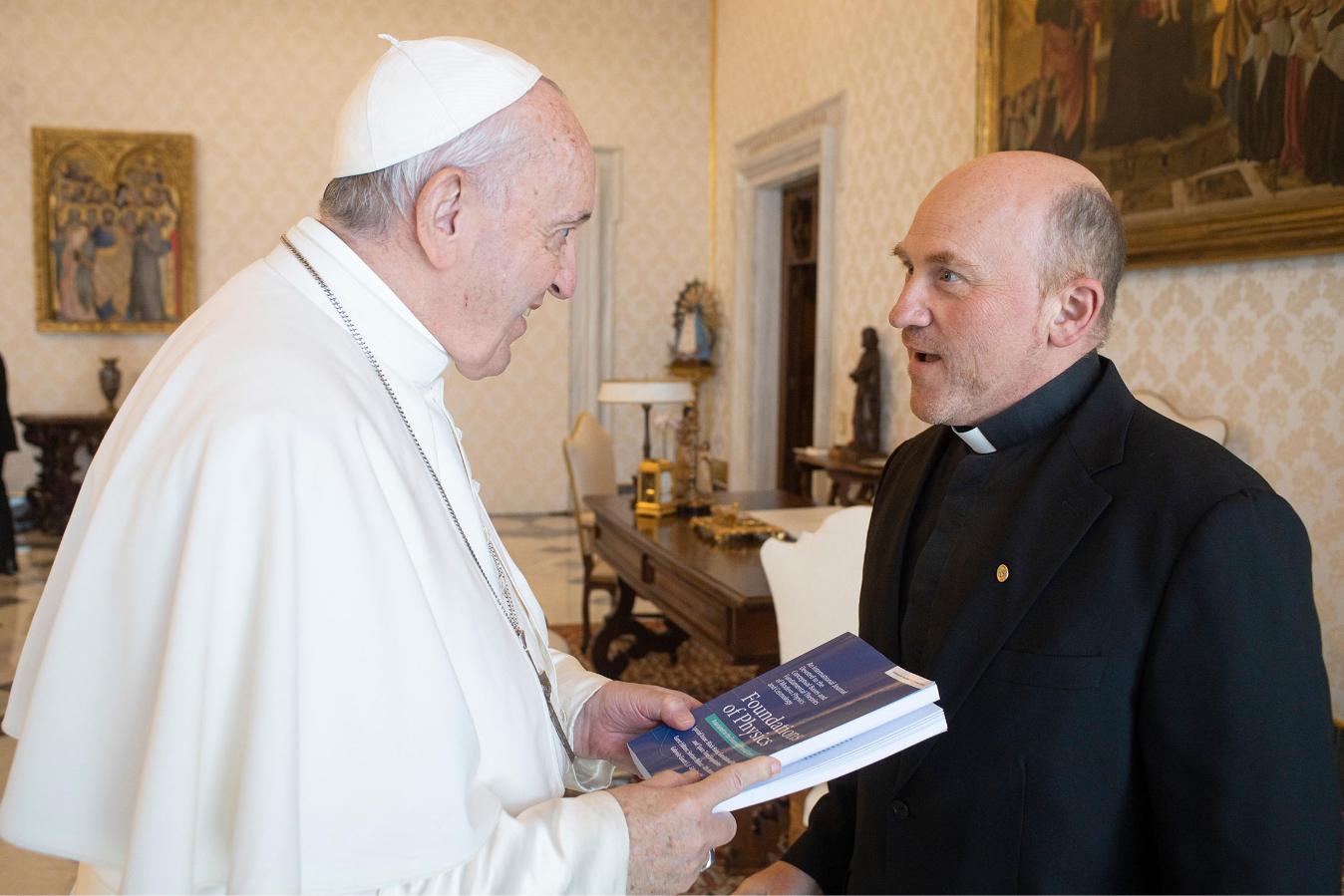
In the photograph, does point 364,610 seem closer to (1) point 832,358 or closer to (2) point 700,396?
(1) point 832,358

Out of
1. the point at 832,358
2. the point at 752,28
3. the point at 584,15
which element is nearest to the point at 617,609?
the point at 832,358

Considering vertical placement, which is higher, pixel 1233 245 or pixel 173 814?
pixel 1233 245

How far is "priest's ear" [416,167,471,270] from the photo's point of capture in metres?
1.50

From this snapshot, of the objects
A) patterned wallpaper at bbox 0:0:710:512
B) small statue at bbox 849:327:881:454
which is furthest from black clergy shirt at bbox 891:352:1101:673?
patterned wallpaper at bbox 0:0:710:512

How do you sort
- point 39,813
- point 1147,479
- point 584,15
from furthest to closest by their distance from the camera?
point 584,15 < point 1147,479 < point 39,813

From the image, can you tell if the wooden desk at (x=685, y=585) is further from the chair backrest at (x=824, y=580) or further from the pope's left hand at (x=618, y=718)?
the pope's left hand at (x=618, y=718)

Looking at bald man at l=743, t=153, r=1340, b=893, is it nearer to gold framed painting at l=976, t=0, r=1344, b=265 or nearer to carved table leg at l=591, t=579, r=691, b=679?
gold framed painting at l=976, t=0, r=1344, b=265

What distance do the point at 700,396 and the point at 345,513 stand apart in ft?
32.1

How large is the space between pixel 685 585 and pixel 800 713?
8.97 ft

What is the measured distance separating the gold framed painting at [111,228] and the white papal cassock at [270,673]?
31.8ft

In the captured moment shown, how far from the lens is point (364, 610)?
124 cm

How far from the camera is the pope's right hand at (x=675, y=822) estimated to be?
4.35 feet

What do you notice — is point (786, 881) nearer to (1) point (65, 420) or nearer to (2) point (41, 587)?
(2) point (41, 587)

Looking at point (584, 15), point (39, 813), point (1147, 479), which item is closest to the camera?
point (39, 813)
